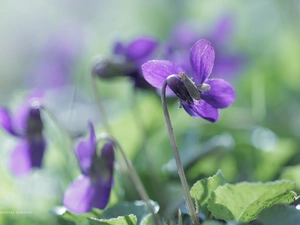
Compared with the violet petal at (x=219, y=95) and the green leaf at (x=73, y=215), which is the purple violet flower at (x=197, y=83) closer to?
the violet petal at (x=219, y=95)

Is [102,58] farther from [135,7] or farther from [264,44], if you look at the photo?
[135,7]

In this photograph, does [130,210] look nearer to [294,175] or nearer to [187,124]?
[294,175]

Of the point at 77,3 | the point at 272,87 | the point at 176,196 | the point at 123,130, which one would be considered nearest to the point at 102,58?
the point at 123,130

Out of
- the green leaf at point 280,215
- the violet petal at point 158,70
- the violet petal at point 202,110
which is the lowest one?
the green leaf at point 280,215

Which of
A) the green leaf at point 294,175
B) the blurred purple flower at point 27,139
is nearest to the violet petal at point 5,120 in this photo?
the blurred purple flower at point 27,139

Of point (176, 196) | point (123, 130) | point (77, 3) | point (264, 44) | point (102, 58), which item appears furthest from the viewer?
point (77, 3)

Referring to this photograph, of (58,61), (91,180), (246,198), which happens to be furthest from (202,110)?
(58,61)
